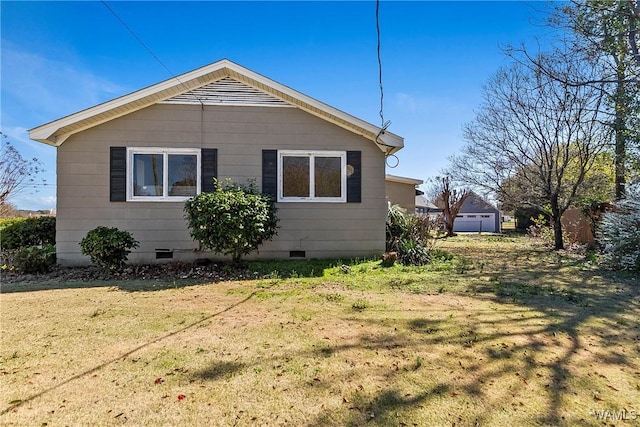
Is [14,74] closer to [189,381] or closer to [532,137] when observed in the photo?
[189,381]

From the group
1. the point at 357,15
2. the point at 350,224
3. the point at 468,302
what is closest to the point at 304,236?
the point at 350,224

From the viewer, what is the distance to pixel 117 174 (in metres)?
7.57

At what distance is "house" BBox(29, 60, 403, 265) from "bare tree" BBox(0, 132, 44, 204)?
11610 millimetres

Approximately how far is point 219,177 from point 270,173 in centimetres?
117

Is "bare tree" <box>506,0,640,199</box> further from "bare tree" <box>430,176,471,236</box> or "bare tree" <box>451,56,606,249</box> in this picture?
"bare tree" <box>430,176,471,236</box>

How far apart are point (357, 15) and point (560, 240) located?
990 cm

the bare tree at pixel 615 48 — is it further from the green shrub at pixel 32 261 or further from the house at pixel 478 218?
the house at pixel 478 218

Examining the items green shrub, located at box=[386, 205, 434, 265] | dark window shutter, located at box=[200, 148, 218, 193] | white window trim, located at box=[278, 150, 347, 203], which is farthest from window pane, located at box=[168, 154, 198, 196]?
green shrub, located at box=[386, 205, 434, 265]

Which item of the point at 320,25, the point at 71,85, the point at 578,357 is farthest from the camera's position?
the point at 71,85

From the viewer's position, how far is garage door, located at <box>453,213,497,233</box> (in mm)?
27203

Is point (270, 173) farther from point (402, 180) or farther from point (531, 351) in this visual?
point (402, 180)

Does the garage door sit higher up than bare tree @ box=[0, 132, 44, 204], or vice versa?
bare tree @ box=[0, 132, 44, 204]

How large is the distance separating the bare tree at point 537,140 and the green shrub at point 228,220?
9105 mm

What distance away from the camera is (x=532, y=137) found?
11.7m
